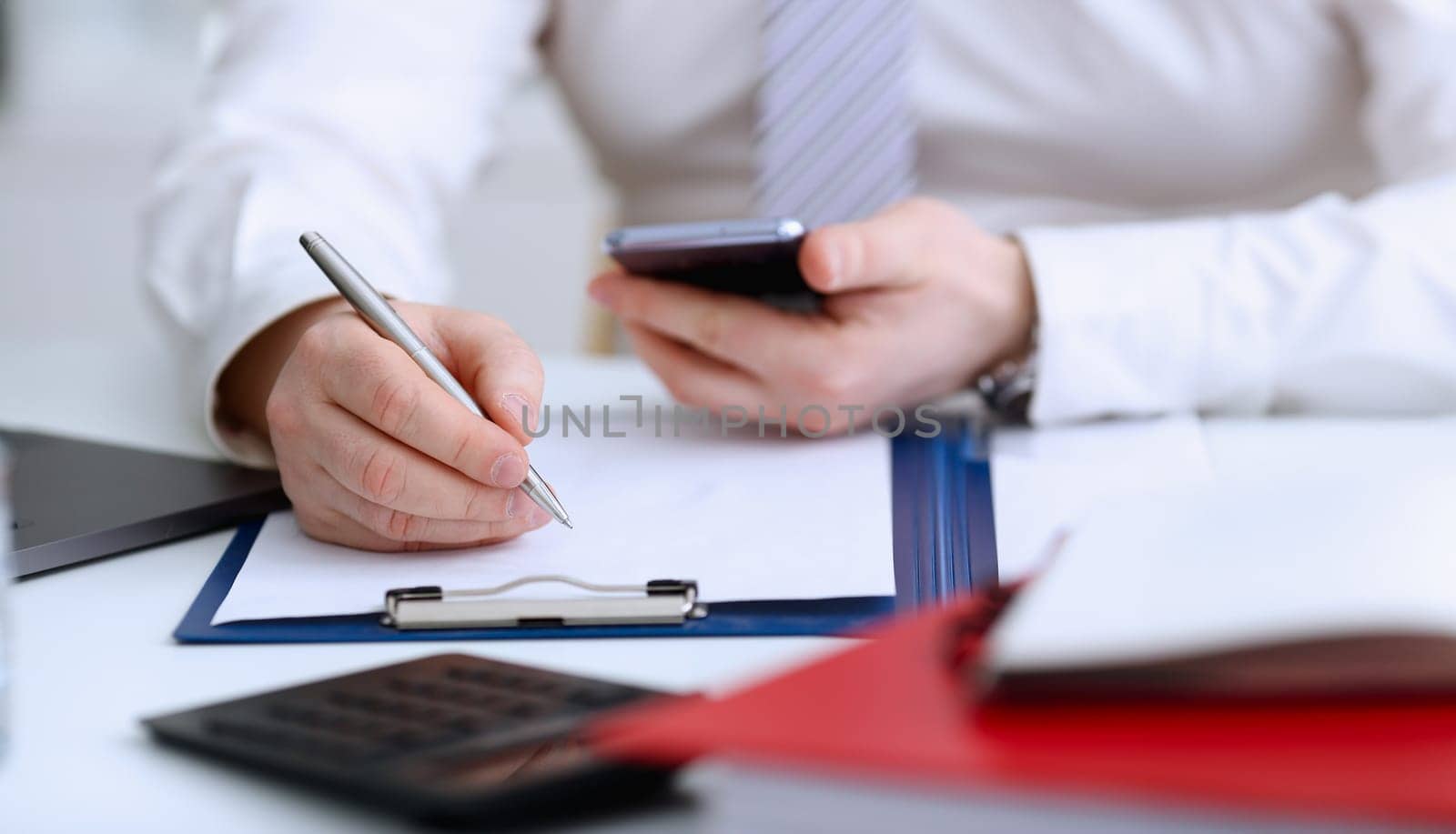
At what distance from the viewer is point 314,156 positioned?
3.05 ft

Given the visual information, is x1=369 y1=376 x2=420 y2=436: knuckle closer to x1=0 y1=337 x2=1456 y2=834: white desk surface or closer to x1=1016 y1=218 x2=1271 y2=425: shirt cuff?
x1=0 y1=337 x2=1456 y2=834: white desk surface

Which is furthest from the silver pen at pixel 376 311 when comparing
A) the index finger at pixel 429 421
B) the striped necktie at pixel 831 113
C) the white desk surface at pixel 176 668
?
the striped necktie at pixel 831 113

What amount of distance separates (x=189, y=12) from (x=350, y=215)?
83.2 inches

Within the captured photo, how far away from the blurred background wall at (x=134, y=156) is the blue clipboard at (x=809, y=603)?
79.8 inches

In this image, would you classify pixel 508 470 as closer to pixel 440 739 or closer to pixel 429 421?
pixel 429 421

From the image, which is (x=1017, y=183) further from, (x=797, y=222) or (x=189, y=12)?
(x=189, y=12)

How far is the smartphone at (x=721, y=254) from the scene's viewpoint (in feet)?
2.12

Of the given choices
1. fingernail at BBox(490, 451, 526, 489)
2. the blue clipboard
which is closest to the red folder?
the blue clipboard

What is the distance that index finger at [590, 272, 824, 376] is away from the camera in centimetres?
74

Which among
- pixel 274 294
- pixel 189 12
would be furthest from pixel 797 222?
pixel 189 12

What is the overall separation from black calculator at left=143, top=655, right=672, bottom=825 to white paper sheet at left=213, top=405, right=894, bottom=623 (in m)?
0.12

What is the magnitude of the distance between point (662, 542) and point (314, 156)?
49cm

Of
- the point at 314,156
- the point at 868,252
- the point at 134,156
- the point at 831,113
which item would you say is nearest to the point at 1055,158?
the point at 831,113

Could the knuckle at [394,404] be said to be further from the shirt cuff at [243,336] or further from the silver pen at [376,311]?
the shirt cuff at [243,336]
